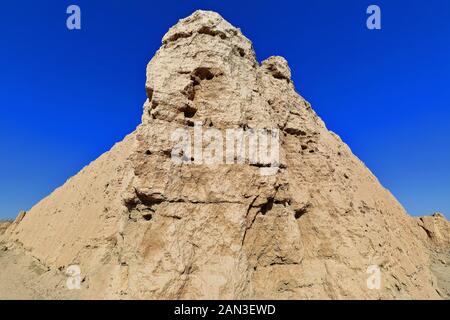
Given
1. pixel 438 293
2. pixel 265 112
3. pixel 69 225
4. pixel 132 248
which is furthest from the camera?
pixel 69 225

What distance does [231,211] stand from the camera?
6.61 m

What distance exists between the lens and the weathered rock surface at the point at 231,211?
246 inches

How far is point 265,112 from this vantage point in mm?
A: 7816

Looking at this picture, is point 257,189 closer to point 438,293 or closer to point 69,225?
point 438,293

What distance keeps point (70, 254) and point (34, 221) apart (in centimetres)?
903

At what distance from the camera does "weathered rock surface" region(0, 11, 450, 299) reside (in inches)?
246

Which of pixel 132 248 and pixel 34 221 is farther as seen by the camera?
pixel 34 221

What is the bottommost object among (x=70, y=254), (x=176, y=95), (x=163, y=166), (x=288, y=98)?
(x=70, y=254)

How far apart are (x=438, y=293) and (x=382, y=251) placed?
282cm

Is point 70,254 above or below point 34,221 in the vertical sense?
below

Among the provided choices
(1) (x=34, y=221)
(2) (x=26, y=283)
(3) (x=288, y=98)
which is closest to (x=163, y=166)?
(3) (x=288, y=98)
